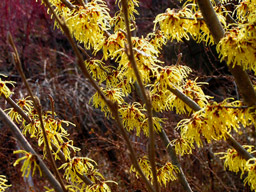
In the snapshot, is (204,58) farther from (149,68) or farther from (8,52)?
(149,68)

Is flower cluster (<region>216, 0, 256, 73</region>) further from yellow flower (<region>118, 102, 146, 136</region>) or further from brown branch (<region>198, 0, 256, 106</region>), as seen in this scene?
yellow flower (<region>118, 102, 146, 136</region>)

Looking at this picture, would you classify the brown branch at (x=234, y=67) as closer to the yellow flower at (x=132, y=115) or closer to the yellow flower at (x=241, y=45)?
the yellow flower at (x=241, y=45)

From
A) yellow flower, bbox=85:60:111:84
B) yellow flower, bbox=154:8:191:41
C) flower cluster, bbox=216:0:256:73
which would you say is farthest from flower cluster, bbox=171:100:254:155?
yellow flower, bbox=85:60:111:84

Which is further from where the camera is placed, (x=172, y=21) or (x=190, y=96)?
(x=190, y=96)

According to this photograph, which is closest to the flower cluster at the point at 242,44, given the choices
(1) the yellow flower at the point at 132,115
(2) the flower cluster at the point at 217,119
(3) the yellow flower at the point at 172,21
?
(2) the flower cluster at the point at 217,119

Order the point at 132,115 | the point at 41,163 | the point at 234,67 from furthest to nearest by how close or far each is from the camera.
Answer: the point at 132,115, the point at 234,67, the point at 41,163

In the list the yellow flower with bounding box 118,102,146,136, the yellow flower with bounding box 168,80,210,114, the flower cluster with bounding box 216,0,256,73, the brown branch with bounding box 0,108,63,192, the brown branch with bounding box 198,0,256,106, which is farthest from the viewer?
the yellow flower with bounding box 118,102,146,136

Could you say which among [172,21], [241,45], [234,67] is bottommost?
[234,67]

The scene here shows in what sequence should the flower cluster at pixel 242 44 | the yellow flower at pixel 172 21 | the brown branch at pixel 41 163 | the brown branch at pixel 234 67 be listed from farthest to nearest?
the yellow flower at pixel 172 21 → the brown branch at pixel 234 67 → the flower cluster at pixel 242 44 → the brown branch at pixel 41 163

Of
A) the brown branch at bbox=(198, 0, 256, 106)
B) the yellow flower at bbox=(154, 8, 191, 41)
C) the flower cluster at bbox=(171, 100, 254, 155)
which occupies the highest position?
the yellow flower at bbox=(154, 8, 191, 41)

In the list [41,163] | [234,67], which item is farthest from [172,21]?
[41,163]

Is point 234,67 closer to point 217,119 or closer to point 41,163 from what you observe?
point 217,119

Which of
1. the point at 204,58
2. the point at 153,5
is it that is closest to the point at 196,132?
the point at 204,58

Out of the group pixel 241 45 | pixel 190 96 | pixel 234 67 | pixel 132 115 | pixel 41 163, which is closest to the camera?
pixel 41 163
